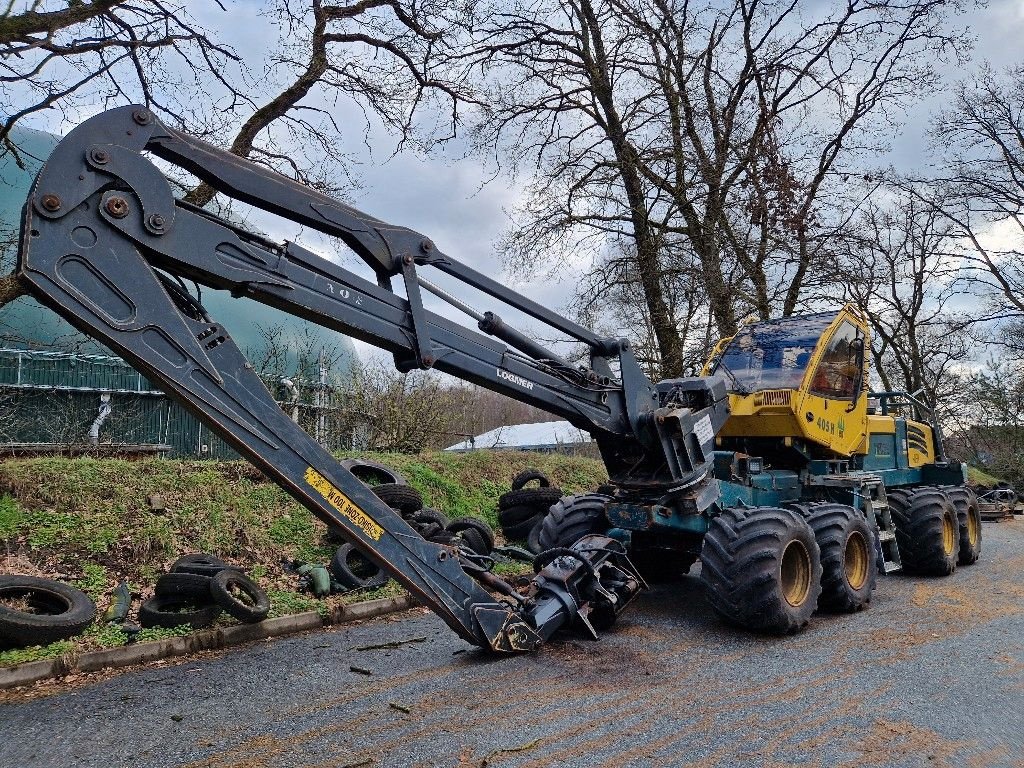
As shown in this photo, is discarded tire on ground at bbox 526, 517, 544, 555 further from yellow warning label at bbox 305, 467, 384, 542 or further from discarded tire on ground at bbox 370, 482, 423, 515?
yellow warning label at bbox 305, 467, 384, 542

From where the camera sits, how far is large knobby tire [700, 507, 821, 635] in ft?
18.9

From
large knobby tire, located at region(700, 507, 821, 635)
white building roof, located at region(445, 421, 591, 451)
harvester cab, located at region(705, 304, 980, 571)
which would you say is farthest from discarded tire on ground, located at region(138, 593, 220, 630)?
white building roof, located at region(445, 421, 591, 451)

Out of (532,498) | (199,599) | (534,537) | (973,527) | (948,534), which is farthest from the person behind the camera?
(532,498)

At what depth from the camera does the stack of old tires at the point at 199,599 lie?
592 centimetres

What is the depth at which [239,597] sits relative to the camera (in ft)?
21.4

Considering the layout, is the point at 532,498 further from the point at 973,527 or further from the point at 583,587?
the point at 973,527

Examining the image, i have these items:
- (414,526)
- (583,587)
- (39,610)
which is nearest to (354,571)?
(414,526)

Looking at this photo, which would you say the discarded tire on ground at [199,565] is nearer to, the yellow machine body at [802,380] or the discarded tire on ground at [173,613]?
the discarded tire on ground at [173,613]

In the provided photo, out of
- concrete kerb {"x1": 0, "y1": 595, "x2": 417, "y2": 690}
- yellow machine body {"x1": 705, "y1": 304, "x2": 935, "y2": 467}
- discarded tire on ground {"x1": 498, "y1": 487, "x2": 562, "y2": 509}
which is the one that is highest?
yellow machine body {"x1": 705, "y1": 304, "x2": 935, "y2": 467}

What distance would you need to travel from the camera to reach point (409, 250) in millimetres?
4934

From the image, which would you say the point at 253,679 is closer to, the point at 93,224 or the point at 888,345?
the point at 93,224

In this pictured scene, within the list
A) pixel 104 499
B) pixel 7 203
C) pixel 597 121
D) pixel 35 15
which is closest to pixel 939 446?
pixel 597 121

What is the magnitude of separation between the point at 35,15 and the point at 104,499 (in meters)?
5.15

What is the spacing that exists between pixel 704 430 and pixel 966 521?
5641 millimetres
